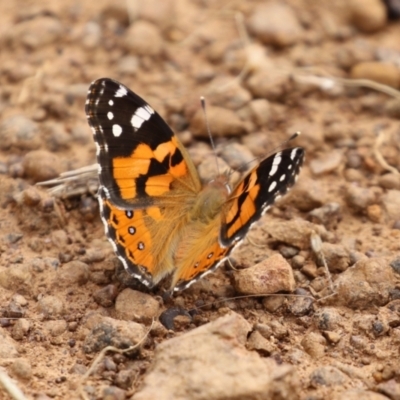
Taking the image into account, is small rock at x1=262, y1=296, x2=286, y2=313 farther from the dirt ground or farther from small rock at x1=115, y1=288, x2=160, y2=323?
small rock at x1=115, y1=288, x2=160, y2=323

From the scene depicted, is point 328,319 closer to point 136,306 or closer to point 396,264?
point 396,264

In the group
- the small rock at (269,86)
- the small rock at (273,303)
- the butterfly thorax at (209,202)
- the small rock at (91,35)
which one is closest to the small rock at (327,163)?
the small rock at (269,86)

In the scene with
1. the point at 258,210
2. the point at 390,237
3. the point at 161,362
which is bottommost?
the point at 390,237

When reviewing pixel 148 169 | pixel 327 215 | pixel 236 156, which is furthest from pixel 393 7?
pixel 148 169

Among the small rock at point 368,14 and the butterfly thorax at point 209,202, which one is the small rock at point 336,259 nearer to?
the butterfly thorax at point 209,202

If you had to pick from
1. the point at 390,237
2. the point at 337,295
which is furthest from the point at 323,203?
the point at 337,295

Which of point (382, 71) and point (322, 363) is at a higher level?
point (382, 71)

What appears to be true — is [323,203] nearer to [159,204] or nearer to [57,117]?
[159,204]
